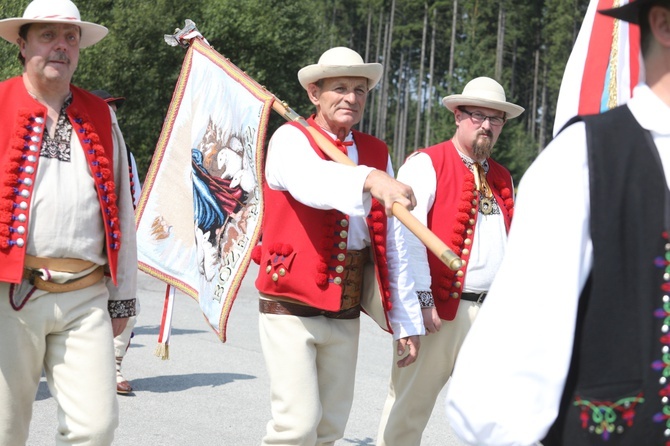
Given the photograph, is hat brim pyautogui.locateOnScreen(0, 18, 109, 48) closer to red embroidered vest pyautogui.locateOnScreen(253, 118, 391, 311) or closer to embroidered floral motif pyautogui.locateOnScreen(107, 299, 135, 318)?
red embroidered vest pyautogui.locateOnScreen(253, 118, 391, 311)

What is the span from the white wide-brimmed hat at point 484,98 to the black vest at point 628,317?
4.07 metres

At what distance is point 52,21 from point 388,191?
1.75 metres

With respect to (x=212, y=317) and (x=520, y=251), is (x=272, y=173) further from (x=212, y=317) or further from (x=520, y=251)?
(x=520, y=251)

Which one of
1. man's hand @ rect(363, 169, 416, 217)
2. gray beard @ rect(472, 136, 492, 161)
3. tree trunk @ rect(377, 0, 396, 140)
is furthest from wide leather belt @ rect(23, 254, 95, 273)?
tree trunk @ rect(377, 0, 396, 140)

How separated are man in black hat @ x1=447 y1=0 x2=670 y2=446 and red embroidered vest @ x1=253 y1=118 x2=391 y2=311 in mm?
2796

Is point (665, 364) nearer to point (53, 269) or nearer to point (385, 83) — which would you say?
point (53, 269)

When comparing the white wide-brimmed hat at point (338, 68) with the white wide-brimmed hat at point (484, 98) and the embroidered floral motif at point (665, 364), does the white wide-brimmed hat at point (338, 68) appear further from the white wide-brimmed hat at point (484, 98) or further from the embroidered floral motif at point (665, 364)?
the embroidered floral motif at point (665, 364)

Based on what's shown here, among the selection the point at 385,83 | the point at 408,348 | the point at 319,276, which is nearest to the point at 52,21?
the point at 319,276

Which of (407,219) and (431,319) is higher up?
(407,219)

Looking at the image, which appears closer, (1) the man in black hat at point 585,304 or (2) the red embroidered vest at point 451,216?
(1) the man in black hat at point 585,304

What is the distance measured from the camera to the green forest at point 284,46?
3225 centimetres

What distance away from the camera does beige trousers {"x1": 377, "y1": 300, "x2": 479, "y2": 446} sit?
5762 millimetres

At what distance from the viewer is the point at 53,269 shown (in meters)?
4.42

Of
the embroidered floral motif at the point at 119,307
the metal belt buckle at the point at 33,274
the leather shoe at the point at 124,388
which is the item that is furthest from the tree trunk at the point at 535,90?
the metal belt buckle at the point at 33,274
